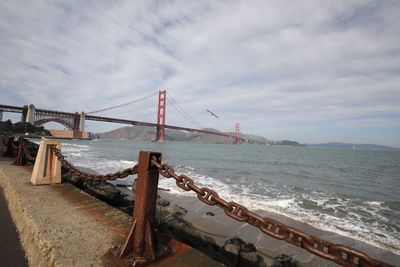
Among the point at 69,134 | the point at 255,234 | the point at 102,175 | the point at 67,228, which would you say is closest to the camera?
the point at 67,228

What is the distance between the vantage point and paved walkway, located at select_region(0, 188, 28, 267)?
2156 mm

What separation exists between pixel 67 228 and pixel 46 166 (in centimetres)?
206

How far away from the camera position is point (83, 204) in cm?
305

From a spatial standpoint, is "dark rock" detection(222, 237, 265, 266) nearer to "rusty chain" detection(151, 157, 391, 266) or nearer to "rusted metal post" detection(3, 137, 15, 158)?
"rusty chain" detection(151, 157, 391, 266)

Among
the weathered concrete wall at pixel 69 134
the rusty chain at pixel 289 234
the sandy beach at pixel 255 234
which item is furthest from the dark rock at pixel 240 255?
the weathered concrete wall at pixel 69 134

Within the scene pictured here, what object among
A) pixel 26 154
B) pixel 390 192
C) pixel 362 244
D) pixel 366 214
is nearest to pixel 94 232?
pixel 26 154

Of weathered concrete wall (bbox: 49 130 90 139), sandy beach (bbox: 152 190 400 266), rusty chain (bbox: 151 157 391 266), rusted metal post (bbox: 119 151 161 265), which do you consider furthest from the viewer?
weathered concrete wall (bbox: 49 130 90 139)

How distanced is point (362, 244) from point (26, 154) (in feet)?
27.3

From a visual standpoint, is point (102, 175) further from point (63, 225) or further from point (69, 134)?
point (69, 134)

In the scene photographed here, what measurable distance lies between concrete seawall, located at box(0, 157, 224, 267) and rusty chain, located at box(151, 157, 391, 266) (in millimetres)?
558

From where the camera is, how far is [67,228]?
2357 millimetres

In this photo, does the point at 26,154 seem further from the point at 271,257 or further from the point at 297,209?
the point at 297,209

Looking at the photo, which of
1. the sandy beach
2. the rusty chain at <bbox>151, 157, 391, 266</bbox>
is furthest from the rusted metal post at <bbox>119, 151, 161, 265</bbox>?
the sandy beach

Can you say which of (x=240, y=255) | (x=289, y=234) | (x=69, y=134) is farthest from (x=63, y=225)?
(x=69, y=134)
